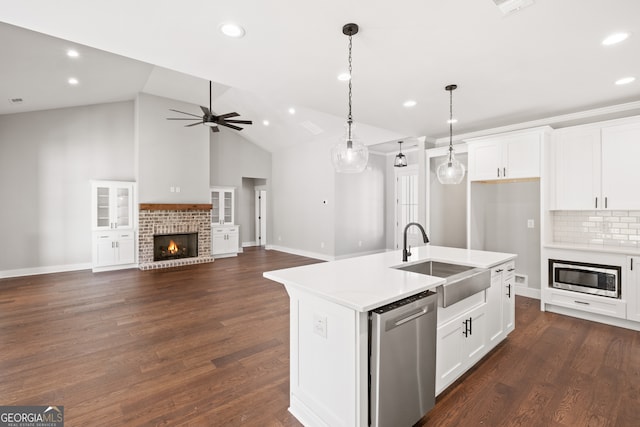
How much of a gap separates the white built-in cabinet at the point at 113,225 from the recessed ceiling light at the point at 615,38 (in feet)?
26.3

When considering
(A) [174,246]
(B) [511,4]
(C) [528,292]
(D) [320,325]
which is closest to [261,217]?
(A) [174,246]

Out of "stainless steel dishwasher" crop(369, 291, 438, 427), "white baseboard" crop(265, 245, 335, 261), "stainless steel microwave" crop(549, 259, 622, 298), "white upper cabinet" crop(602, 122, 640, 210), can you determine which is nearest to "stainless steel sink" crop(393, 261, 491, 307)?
"stainless steel dishwasher" crop(369, 291, 438, 427)

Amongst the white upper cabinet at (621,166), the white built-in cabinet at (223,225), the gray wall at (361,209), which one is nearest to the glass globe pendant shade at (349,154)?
the white upper cabinet at (621,166)

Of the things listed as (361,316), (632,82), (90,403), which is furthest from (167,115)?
(632,82)

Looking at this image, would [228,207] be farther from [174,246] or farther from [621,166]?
[621,166]

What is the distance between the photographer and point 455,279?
227 centimetres

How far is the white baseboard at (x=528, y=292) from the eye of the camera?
14.8 feet

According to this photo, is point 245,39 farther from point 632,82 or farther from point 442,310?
point 632,82

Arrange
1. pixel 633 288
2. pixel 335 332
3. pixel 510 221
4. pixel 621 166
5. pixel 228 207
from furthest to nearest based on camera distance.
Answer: pixel 228 207 → pixel 510 221 → pixel 621 166 → pixel 633 288 → pixel 335 332

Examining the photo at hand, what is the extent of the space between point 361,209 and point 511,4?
642 centimetres

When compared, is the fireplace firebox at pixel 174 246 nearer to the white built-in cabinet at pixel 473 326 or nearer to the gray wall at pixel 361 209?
the gray wall at pixel 361 209

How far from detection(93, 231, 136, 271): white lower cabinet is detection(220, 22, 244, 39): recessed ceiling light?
6.01 metres

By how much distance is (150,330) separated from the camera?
3367mm

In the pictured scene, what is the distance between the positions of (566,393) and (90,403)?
3506 mm
